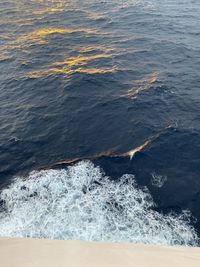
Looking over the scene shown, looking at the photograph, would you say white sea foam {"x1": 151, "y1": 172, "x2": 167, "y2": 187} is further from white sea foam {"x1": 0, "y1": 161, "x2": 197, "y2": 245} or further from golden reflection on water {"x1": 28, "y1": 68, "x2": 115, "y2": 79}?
golden reflection on water {"x1": 28, "y1": 68, "x2": 115, "y2": 79}

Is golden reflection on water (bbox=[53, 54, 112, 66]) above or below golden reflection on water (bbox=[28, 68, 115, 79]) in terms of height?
above

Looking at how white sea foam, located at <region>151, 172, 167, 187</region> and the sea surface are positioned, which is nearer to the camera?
the sea surface

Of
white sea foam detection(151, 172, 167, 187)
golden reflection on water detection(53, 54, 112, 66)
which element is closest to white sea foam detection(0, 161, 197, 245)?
white sea foam detection(151, 172, 167, 187)

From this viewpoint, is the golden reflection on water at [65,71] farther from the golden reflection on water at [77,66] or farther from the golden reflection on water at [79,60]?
the golden reflection on water at [79,60]

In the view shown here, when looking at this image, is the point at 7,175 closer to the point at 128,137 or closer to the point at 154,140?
the point at 128,137

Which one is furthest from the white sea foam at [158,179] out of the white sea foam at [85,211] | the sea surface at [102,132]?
the white sea foam at [85,211]

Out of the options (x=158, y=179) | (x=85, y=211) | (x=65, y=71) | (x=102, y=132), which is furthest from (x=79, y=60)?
(x=85, y=211)

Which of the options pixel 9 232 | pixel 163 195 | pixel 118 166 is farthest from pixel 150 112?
pixel 9 232
